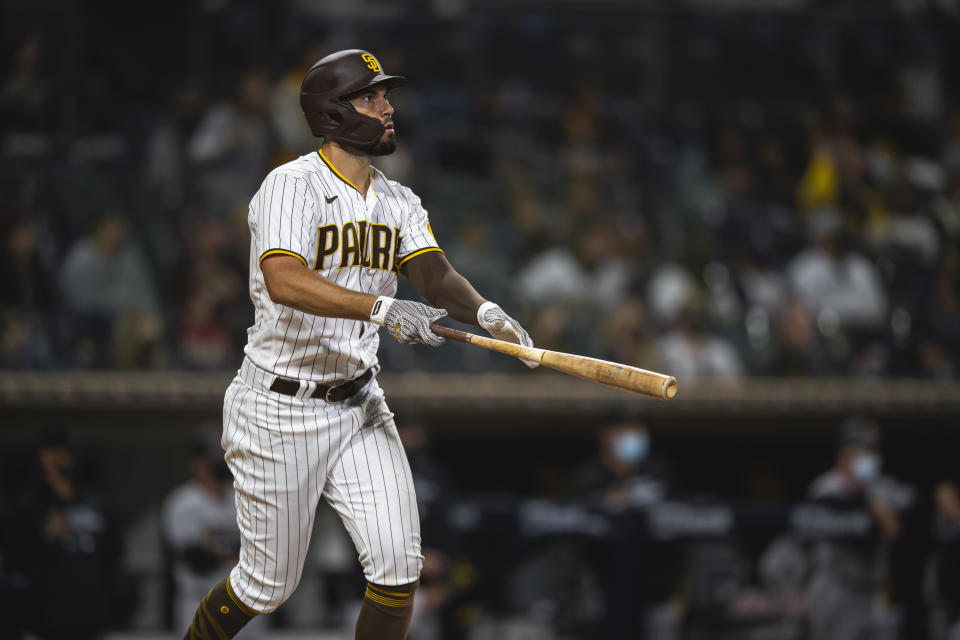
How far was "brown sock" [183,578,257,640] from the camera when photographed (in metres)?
3.33

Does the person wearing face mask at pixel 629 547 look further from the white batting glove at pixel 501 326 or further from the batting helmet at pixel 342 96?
the batting helmet at pixel 342 96

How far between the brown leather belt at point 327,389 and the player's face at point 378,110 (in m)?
0.61

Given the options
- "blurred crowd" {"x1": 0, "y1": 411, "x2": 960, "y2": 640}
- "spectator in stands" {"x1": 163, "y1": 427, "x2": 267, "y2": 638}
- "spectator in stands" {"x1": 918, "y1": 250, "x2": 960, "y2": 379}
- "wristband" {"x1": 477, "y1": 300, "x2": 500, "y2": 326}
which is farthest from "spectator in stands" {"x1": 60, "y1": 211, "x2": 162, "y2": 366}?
"spectator in stands" {"x1": 918, "y1": 250, "x2": 960, "y2": 379}

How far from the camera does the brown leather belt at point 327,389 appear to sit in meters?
3.27

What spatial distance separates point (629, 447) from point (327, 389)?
319cm

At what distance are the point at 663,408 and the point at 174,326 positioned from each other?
9.35 ft

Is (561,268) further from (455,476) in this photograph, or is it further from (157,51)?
(157,51)

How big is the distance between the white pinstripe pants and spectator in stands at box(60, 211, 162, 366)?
3.84 meters

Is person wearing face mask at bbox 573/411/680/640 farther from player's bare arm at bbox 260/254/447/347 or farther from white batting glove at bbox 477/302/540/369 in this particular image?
player's bare arm at bbox 260/254/447/347

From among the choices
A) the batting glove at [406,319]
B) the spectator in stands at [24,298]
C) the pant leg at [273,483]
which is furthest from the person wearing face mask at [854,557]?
the spectator in stands at [24,298]

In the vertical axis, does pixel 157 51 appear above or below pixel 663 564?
above

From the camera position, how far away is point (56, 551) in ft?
17.4

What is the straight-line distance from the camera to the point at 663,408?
7387mm

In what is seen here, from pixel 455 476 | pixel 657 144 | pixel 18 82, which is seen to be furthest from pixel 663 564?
pixel 18 82
